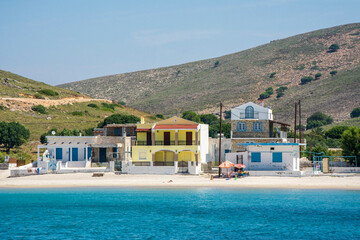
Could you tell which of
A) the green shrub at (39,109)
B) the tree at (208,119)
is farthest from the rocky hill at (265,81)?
the green shrub at (39,109)

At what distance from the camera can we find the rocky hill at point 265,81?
13312 cm

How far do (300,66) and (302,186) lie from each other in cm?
12043

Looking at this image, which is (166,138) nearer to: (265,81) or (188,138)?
(188,138)

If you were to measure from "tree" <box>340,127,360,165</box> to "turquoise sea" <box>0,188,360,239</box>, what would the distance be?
13498mm

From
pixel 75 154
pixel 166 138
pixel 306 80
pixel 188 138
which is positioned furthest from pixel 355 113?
pixel 75 154

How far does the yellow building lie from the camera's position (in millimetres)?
60906

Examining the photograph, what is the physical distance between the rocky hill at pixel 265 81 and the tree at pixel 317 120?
405 centimetres

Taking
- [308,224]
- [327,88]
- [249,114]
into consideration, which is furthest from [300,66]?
[308,224]

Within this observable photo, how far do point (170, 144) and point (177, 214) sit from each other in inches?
934

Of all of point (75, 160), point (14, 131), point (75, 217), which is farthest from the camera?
point (14, 131)

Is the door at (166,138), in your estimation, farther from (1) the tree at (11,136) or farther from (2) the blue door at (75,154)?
(1) the tree at (11,136)

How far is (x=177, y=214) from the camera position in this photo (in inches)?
1559

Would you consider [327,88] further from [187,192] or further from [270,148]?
[187,192]

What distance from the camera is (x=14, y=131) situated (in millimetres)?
76875
